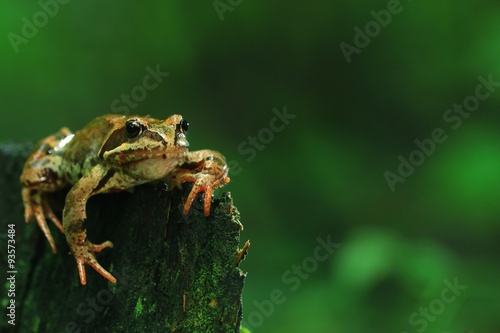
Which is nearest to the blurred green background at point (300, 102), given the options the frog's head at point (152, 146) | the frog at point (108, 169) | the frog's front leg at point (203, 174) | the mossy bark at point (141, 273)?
the mossy bark at point (141, 273)

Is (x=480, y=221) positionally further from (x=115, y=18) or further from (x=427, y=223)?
(x=115, y=18)

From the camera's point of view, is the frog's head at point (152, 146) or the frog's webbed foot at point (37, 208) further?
the frog's webbed foot at point (37, 208)

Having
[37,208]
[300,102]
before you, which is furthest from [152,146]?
[300,102]

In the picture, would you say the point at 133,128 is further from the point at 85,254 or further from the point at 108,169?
the point at 85,254

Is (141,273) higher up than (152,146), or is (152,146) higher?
(152,146)

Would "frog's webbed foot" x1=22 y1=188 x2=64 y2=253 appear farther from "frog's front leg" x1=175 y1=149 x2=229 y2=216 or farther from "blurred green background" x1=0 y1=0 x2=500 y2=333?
"blurred green background" x1=0 y1=0 x2=500 y2=333

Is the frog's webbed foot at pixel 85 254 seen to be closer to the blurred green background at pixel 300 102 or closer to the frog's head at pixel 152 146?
the frog's head at pixel 152 146

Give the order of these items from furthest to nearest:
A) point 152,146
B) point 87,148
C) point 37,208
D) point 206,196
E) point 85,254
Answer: point 37,208 → point 87,148 → point 85,254 → point 152,146 → point 206,196
